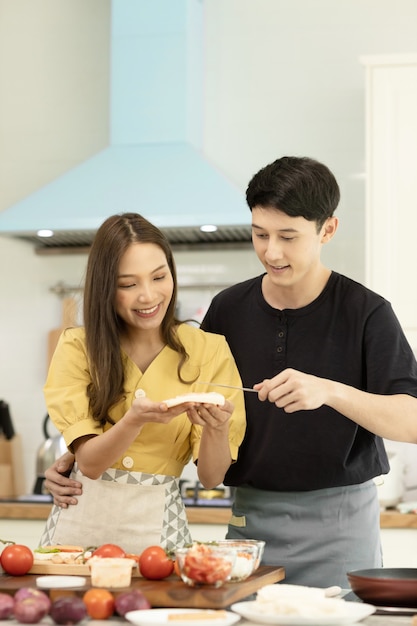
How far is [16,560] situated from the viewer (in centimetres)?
157

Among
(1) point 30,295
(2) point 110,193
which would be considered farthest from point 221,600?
(1) point 30,295

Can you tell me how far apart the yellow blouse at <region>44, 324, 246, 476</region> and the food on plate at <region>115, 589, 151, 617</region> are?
0.57 m

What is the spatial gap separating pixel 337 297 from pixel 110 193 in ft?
5.51

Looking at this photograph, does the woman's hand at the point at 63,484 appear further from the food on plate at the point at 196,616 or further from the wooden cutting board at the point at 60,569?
the food on plate at the point at 196,616

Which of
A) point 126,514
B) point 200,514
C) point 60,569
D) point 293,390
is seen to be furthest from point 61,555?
point 200,514

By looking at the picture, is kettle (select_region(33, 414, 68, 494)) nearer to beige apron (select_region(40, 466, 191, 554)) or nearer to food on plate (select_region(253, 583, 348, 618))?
beige apron (select_region(40, 466, 191, 554))

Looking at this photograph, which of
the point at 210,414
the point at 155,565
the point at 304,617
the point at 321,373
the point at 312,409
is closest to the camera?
the point at 304,617

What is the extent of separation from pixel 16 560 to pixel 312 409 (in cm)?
67

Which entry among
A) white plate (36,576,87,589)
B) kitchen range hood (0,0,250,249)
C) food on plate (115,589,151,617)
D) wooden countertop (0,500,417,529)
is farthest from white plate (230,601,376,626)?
kitchen range hood (0,0,250,249)

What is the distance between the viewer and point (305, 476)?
1.98 meters

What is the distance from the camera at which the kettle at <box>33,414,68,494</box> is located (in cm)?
368

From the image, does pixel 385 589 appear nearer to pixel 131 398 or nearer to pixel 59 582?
pixel 59 582

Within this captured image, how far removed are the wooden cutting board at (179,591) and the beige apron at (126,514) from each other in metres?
0.34

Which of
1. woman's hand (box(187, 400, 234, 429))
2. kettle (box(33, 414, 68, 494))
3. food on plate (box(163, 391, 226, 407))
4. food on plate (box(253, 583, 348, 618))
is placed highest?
food on plate (box(163, 391, 226, 407))
